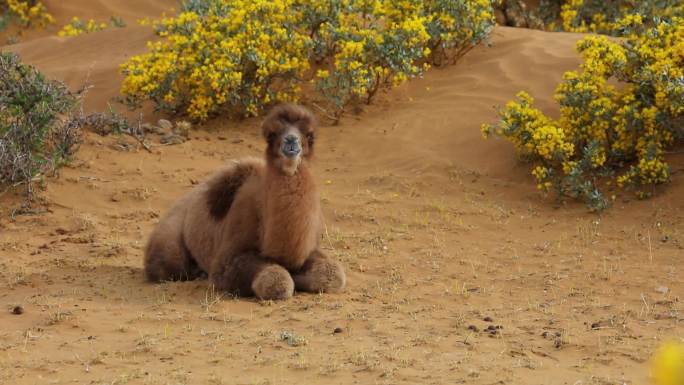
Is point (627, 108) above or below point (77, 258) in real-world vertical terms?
above

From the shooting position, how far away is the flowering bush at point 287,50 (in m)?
12.5

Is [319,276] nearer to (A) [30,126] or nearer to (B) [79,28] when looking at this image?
(A) [30,126]

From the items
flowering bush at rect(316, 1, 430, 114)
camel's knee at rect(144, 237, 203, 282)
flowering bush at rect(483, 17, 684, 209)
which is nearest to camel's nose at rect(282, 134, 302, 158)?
camel's knee at rect(144, 237, 203, 282)

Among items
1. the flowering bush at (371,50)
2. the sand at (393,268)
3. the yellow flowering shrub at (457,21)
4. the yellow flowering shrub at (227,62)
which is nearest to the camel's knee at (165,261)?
the sand at (393,268)

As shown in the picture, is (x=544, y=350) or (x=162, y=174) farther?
(x=162, y=174)

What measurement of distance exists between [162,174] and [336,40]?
2932 millimetres

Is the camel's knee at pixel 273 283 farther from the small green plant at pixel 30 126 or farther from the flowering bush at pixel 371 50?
the flowering bush at pixel 371 50

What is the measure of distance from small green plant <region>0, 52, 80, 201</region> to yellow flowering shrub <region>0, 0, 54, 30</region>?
11.1 metres

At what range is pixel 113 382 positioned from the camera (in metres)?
5.35

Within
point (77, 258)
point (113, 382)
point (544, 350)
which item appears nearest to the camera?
point (113, 382)

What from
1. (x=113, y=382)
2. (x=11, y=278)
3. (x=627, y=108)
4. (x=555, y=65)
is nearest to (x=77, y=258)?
(x=11, y=278)

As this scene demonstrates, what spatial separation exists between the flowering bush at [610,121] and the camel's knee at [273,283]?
398 cm

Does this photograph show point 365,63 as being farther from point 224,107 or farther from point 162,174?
point 162,174

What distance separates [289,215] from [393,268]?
1632 mm
